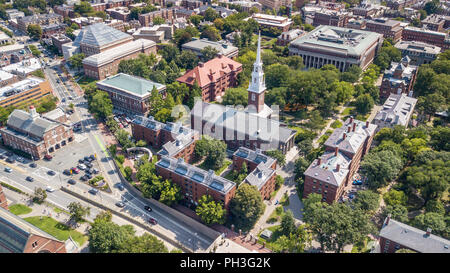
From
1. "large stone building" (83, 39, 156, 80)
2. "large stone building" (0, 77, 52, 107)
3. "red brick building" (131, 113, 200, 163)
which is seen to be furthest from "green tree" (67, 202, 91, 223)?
"large stone building" (83, 39, 156, 80)

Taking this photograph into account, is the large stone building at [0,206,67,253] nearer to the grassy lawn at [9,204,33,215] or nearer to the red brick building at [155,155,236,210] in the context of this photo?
the grassy lawn at [9,204,33,215]

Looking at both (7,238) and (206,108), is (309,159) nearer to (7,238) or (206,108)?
(206,108)

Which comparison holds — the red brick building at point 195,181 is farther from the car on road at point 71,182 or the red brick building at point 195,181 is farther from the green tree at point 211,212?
the car on road at point 71,182

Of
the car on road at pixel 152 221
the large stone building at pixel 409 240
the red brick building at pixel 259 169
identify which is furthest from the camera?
the red brick building at pixel 259 169

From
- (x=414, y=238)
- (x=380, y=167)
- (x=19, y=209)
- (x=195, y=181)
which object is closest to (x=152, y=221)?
(x=195, y=181)

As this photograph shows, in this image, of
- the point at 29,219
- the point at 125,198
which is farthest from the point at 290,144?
the point at 29,219

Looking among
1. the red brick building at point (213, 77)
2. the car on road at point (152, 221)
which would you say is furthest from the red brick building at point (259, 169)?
the red brick building at point (213, 77)
